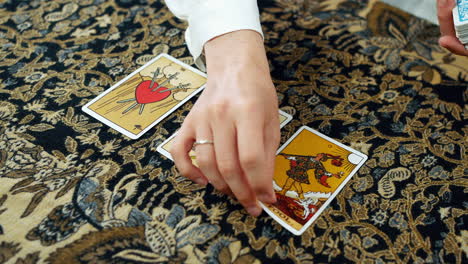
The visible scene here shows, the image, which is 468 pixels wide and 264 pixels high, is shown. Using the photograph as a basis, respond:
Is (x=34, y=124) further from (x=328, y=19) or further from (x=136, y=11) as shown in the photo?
(x=328, y=19)

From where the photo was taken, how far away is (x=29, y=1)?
1234 millimetres

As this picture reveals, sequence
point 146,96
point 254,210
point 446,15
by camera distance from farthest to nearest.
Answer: point 146,96 < point 446,15 < point 254,210

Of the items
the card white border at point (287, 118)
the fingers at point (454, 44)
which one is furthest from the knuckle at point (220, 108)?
the fingers at point (454, 44)

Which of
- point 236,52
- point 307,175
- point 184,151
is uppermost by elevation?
point 236,52

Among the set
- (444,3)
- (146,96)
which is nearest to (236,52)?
(146,96)

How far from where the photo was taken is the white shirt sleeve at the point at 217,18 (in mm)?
766

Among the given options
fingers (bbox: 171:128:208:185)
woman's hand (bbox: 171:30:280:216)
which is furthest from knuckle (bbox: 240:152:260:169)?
fingers (bbox: 171:128:208:185)

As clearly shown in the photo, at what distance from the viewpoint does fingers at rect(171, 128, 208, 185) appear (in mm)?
688

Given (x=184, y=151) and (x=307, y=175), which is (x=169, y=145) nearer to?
(x=184, y=151)

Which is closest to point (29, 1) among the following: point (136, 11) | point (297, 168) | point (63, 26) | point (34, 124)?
point (63, 26)

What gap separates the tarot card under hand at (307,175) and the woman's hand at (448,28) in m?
0.28

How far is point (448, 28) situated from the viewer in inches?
33.1

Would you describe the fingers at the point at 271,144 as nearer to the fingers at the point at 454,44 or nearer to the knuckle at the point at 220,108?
the knuckle at the point at 220,108

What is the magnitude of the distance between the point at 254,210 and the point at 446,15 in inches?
21.1
